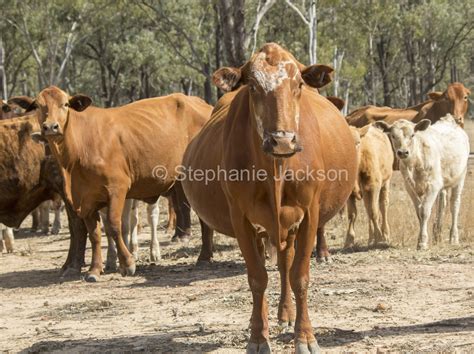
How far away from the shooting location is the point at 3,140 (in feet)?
40.5

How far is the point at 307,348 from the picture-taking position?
605 cm

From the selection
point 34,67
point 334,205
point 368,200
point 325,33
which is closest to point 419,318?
point 334,205

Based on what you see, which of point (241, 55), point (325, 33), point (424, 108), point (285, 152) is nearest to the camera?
point (285, 152)

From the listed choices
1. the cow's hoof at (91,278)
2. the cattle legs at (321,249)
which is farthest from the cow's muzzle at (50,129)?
the cattle legs at (321,249)

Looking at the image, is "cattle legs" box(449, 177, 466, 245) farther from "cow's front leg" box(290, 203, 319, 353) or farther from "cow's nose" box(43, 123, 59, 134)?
"cow's front leg" box(290, 203, 319, 353)

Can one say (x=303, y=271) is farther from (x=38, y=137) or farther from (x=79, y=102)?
(x=38, y=137)

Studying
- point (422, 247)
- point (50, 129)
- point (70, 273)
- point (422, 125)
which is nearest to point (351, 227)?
point (422, 247)

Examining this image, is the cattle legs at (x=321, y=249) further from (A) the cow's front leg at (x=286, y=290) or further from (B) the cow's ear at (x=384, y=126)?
(A) the cow's front leg at (x=286, y=290)

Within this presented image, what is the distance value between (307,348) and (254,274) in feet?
2.14

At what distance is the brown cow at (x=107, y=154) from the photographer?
1070cm

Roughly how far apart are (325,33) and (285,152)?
40.9 meters

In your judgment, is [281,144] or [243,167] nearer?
[281,144]

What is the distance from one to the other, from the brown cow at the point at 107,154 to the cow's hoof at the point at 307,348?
16.9 feet

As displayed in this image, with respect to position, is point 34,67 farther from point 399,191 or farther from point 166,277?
point 166,277
